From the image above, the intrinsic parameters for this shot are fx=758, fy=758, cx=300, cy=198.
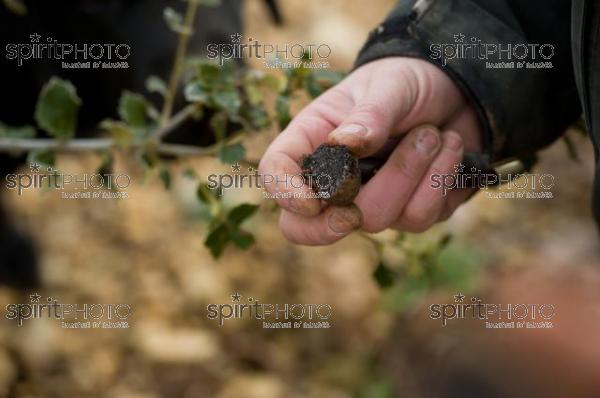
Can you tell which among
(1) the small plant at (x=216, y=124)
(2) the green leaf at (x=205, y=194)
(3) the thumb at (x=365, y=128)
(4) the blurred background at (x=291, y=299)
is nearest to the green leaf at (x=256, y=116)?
(1) the small plant at (x=216, y=124)

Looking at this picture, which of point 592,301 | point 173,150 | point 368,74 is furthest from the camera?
point 592,301

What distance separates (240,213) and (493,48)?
16.4 inches

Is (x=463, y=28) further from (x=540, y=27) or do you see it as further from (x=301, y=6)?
(x=301, y=6)

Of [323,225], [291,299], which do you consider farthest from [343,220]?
[291,299]

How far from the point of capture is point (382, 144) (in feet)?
2.97

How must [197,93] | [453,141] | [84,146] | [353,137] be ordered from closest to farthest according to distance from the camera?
1. [353,137]
2. [453,141]
3. [197,93]
4. [84,146]

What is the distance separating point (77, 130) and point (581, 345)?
1277mm

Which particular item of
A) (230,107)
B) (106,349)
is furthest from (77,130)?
(230,107)

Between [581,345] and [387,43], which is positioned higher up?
[387,43]

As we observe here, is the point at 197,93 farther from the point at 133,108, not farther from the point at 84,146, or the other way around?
the point at 84,146

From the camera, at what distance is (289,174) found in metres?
0.88

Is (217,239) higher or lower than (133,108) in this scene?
lower

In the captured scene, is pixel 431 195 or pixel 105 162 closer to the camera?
pixel 431 195

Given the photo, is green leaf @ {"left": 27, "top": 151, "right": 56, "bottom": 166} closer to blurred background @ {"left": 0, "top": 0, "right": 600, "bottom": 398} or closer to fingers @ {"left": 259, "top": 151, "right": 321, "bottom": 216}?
fingers @ {"left": 259, "top": 151, "right": 321, "bottom": 216}
